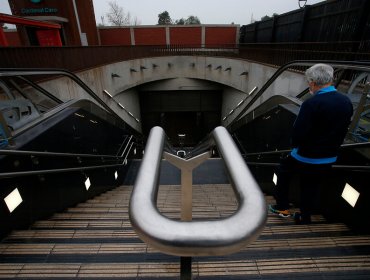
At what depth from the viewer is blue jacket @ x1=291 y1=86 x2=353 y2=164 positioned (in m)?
1.67

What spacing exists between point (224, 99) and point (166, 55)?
16.6 feet

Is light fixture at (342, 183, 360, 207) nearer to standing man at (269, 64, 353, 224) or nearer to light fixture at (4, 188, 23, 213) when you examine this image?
A: standing man at (269, 64, 353, 224)

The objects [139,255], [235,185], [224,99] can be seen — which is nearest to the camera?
[235,185]

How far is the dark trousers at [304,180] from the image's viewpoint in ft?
6.28

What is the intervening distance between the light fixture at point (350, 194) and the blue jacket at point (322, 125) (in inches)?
13.9

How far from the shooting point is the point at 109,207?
281 centimetres

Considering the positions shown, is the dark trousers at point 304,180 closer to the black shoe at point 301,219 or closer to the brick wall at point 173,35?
the black shoe at point 301,219

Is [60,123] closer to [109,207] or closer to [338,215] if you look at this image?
[109,207]

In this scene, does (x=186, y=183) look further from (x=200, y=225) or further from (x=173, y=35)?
(x=173, y=35)

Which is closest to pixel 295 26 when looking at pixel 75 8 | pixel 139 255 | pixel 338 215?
pixel 338 215

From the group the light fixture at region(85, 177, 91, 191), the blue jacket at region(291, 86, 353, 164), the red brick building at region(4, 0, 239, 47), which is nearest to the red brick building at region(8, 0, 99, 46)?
the red brick building at region(4, 0, 239, 47)

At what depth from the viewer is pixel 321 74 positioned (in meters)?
1.69

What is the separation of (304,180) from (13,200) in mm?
2496

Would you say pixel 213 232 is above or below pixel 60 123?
above
